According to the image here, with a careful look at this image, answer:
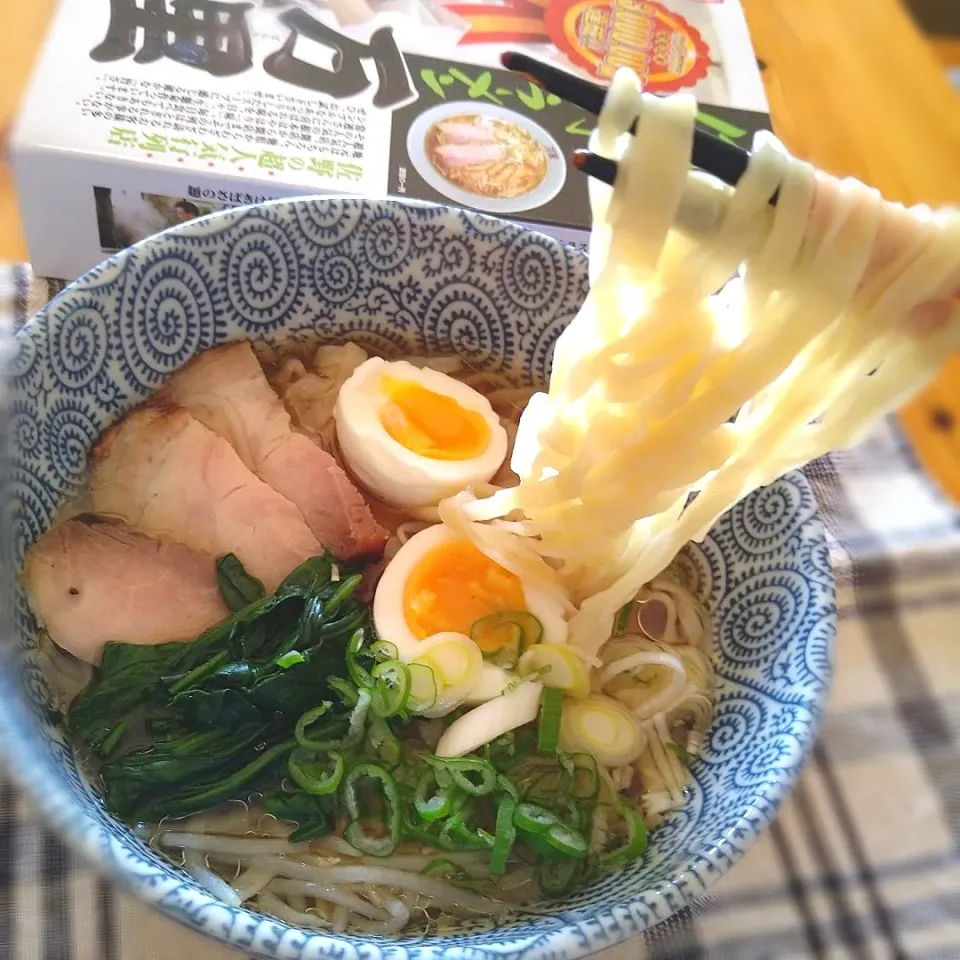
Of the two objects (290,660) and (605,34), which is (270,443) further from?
(605,34)

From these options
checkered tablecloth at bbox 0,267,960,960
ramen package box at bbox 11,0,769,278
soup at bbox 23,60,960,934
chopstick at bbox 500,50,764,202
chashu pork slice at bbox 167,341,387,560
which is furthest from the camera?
ramen package box at bbox 11,0,769,278

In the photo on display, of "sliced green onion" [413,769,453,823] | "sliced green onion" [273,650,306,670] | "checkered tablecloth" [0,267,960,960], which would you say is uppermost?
"sliced green onion" [273,650,306,670]

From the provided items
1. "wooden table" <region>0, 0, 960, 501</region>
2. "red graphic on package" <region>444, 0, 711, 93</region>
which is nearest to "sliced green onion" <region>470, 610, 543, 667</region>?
"wooden table" <region>0, 0, 960, 501</region>

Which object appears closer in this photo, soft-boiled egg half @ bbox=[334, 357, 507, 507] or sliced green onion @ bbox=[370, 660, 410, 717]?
sliced green onion @ bbox=[370, 660, 410, 717]

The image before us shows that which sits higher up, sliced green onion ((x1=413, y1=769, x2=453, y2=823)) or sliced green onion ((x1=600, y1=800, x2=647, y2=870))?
sliced green onion ((x1=413, y1=769, x2=453, y2=823))

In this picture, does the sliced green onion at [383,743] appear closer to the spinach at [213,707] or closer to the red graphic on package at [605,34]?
the spinach at [213,707]

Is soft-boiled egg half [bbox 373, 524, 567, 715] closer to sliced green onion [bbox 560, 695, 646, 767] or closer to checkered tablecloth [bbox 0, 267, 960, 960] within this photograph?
sliced green onion [bbox 560, 695, 646, 767]

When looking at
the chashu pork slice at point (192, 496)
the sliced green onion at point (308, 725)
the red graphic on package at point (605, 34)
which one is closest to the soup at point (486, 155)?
the red graphic on package at point (605, 34)
